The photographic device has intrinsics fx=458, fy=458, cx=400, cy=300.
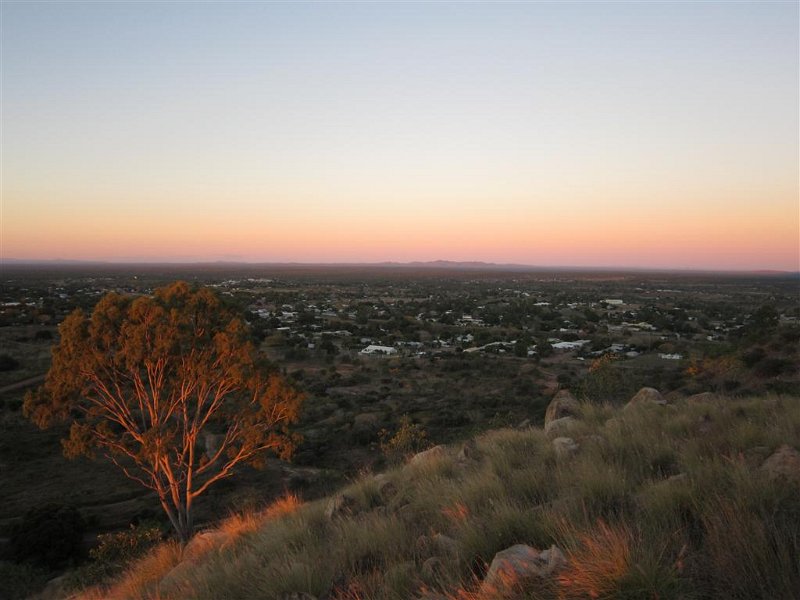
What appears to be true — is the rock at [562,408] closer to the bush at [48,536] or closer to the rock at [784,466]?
the rock at [784,466]

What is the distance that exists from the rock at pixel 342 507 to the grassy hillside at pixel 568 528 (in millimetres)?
31

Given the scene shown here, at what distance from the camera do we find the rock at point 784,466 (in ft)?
13.8

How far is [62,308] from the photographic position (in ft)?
210

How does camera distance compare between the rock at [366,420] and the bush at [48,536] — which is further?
the rock at [366,420]

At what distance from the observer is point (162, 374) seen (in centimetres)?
1412

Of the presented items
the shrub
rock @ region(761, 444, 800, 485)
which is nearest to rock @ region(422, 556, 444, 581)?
rock @ region(761, 444, 800, 485)

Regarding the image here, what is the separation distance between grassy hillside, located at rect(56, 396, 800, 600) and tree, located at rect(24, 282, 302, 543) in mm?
6769

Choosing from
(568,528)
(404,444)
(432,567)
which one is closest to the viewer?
(568,528)

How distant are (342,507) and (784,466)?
5703mm

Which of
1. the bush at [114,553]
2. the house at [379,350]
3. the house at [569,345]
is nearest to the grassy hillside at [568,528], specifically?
the bush at [114,553]

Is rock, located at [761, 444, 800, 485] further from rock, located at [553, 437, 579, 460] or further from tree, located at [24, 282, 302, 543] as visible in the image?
tree, located at [24, 282, 302, 543]

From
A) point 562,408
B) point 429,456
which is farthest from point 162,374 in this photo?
point 562,408

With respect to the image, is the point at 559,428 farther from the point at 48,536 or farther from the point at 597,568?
the point at 48,536

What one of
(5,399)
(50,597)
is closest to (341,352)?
(5,399)
